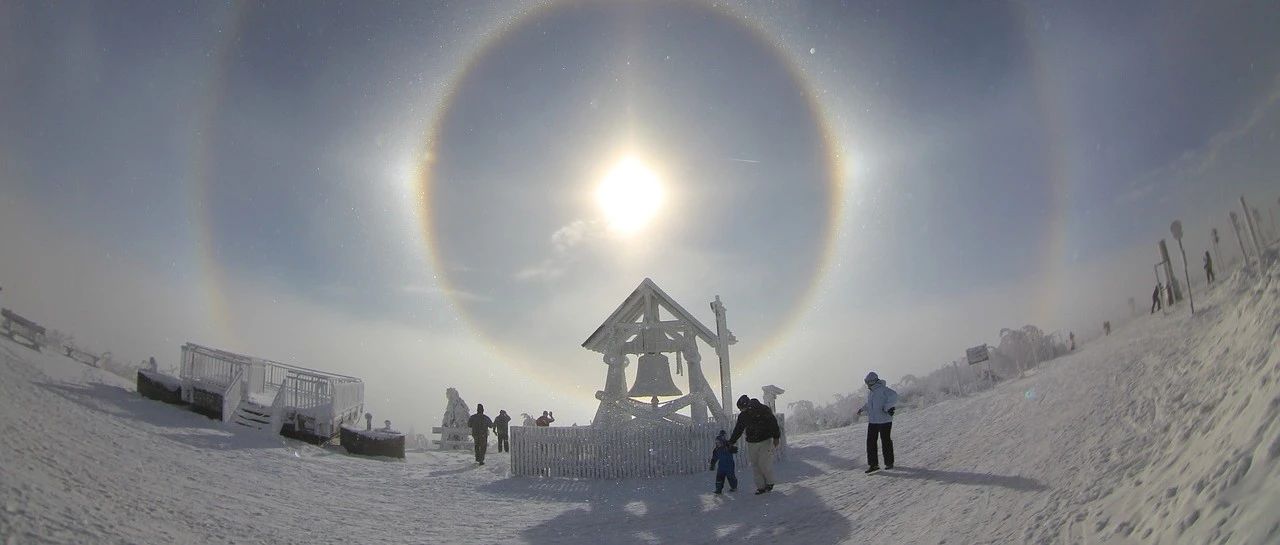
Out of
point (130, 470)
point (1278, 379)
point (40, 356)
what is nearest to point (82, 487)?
point (130, 470)

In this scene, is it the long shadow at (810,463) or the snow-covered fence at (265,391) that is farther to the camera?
the snow-covered fence at (265,391)

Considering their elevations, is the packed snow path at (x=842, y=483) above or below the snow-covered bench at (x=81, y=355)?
below

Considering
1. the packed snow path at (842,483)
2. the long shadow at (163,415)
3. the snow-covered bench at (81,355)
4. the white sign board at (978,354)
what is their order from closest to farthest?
the packed snow path at (842,483), the long shadow at (163,415), the white sign board at (978,354), the snow-covered bench at (81,355)

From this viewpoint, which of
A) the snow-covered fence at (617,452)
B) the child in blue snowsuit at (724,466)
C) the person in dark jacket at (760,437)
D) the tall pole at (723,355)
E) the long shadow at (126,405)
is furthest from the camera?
the tall pole at (723,355)

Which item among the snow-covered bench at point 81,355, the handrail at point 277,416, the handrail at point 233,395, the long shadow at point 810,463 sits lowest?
the long shadow at point 810,463

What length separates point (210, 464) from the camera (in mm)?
10891

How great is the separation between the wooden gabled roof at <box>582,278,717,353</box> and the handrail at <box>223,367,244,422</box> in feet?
35.9

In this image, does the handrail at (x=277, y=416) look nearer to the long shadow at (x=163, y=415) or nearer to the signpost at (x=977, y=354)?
the long shadow at (x=163, y=415)

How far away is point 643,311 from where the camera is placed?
17.8 m

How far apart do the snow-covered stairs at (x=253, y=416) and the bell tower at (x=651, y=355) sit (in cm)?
1032

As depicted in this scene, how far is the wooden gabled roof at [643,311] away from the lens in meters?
17.3

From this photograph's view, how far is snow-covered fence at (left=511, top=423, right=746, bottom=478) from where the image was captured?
14.5 metres

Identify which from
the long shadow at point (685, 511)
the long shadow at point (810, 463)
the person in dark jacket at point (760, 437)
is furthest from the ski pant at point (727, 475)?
the long shadow at point (810, 463)

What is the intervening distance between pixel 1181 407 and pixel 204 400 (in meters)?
22.1
